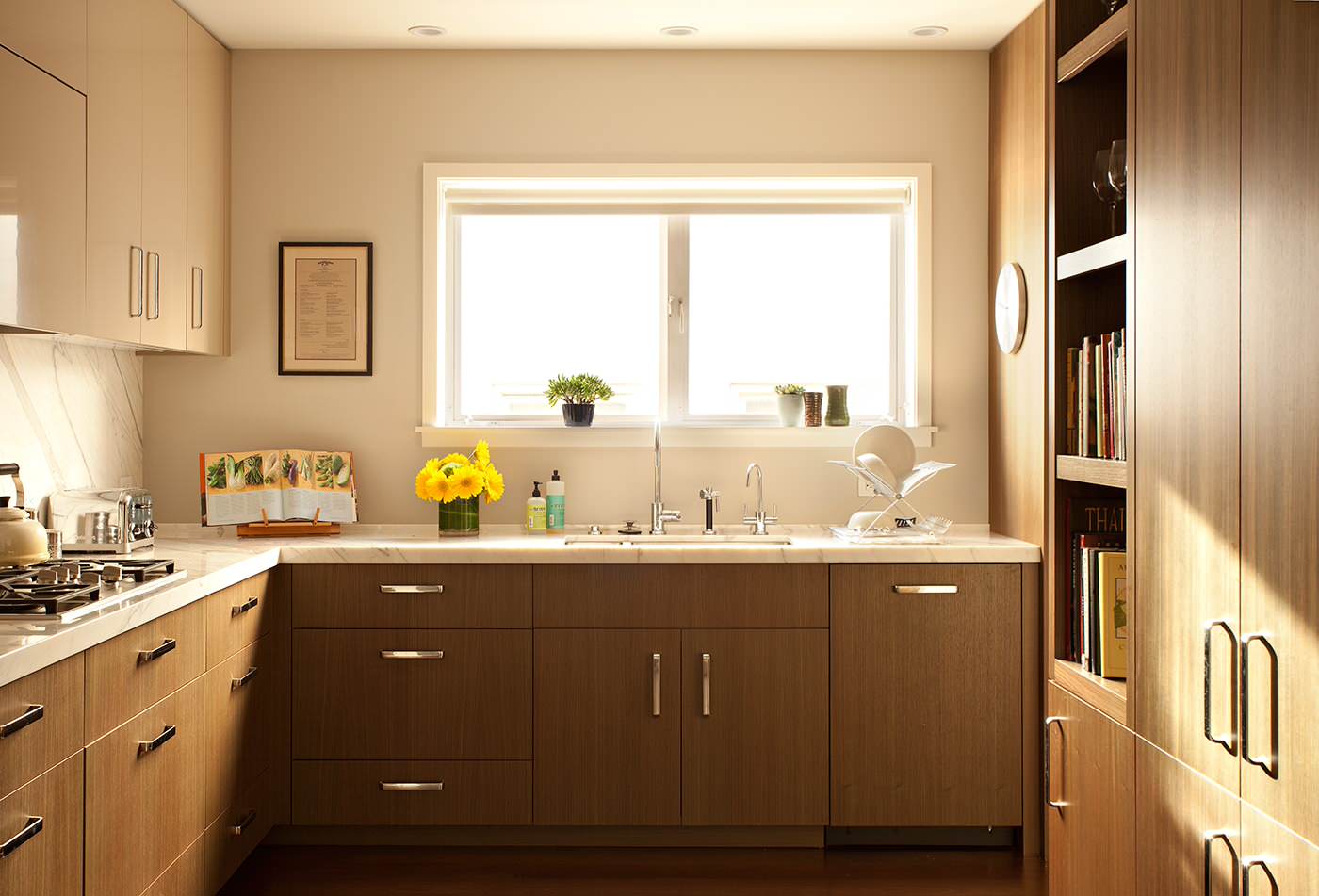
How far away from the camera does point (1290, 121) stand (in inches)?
59.6

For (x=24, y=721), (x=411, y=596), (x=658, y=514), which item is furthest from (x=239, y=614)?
(x=658, y=514)

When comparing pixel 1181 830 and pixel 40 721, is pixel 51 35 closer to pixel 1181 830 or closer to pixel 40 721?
pixel 40 721

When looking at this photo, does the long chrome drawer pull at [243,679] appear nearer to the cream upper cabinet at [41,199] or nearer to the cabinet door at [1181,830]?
the cream upper cabinet at [41,199]

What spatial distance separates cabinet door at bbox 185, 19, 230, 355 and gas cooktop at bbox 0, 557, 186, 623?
1033mm

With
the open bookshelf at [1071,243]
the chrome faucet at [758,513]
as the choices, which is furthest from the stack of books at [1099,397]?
the chrome faucet at [758,513]

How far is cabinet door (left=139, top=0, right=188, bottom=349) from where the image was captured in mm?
2865

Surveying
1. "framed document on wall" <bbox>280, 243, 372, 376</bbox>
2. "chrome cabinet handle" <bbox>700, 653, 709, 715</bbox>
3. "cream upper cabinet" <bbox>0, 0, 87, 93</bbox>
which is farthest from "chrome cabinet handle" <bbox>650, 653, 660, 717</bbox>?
"cream upper cabinet" <bbox>0, 0, 87, 93</bbox>

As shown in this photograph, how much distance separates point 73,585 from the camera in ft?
6.91

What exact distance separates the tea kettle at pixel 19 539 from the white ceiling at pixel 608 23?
1663 millimetres

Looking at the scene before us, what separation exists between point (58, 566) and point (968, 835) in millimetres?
2566

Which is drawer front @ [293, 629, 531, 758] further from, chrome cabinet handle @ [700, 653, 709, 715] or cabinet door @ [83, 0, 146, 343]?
cabinet door @ [83, 0, 146, 343]

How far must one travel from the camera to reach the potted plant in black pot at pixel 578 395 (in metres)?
3.50

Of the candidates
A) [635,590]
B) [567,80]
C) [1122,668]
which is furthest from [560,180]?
[1122,668]

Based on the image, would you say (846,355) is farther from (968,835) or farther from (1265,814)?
(1265,814)
